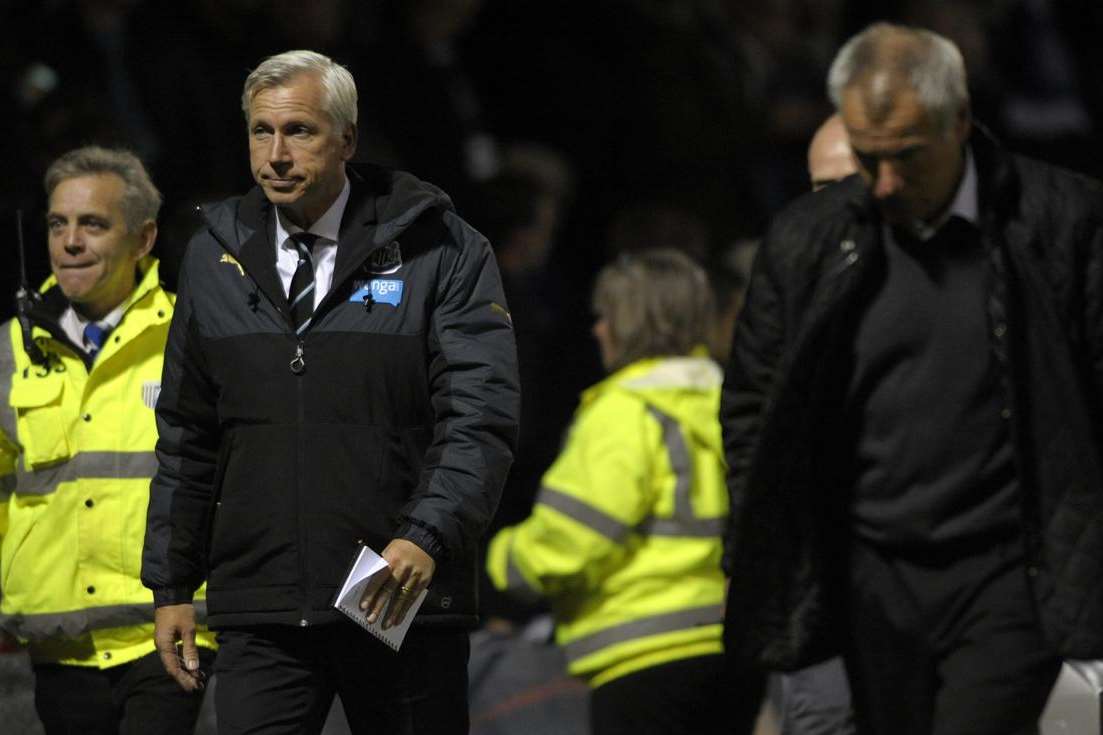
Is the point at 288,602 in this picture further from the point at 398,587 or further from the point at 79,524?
the point at 79,524

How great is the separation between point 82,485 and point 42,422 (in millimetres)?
201

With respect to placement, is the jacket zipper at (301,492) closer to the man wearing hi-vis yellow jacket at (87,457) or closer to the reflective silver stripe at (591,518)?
the man wearing hi-vis yellow jacket at (87,457)

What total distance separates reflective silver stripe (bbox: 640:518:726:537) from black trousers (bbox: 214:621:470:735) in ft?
4.35

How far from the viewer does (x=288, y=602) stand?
18.0 ft

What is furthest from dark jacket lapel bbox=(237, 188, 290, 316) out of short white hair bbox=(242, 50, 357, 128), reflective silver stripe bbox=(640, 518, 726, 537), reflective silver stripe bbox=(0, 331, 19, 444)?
reflective silver stripe bbox=(640, 518, 726, 537)

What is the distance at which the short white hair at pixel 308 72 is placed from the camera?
18.4 feet

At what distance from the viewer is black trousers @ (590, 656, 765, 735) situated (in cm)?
679

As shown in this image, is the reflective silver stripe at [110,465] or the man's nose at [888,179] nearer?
the man's nose at [888,179]

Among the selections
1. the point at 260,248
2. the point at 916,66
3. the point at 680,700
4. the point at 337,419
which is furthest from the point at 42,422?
the point at 916,66

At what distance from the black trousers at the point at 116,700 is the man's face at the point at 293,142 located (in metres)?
1.26

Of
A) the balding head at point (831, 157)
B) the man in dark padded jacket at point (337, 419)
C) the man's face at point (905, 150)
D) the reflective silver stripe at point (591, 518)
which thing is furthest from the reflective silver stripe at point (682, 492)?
the man's face at point (905, 150)

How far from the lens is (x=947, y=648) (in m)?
5.10

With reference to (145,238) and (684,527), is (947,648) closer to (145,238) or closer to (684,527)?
(684,527)

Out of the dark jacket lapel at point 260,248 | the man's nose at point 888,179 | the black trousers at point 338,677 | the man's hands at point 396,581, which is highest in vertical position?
the man's nose at point 888,179
